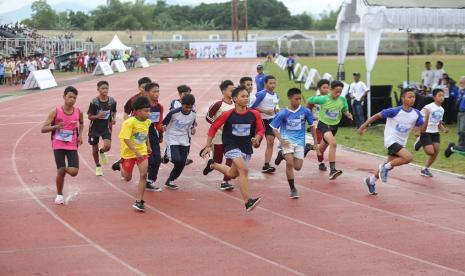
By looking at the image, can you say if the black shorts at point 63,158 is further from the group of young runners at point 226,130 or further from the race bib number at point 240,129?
the race bib number at point 240,129

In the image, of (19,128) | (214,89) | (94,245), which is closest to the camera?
(94,245)

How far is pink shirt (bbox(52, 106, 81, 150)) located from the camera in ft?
33.8

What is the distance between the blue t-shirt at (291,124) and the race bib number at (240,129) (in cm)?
128

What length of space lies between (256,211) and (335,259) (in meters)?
2.58

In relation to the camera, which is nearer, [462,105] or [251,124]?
[251,124]

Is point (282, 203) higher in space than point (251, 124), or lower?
lower

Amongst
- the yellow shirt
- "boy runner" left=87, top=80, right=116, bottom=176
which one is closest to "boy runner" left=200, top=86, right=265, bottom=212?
the yellow shirt

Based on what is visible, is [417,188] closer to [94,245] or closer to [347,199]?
[347,199]

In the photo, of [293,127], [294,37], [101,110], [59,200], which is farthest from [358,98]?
[294,37]

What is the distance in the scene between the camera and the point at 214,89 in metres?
36.5

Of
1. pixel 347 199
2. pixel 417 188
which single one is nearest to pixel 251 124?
pixel 347 199

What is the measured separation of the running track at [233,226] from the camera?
746 cm

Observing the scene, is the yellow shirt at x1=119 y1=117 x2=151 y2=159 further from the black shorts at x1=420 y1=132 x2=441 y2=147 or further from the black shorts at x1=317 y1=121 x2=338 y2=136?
the black shorts at x1=420 y1=132 x2=441 y2=147

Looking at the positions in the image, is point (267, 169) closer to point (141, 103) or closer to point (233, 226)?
point (141, 103)
